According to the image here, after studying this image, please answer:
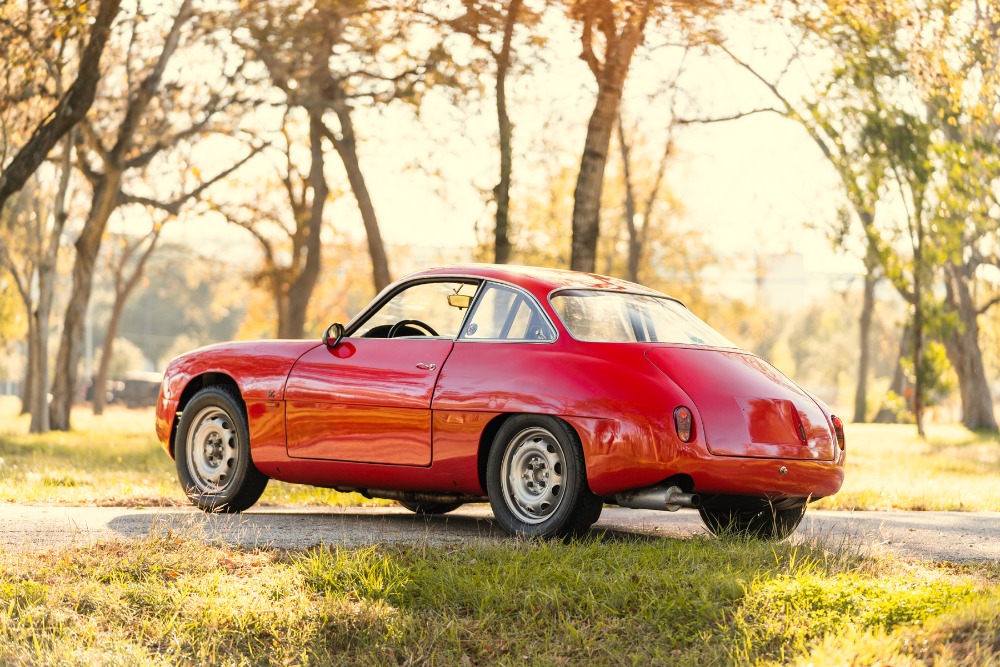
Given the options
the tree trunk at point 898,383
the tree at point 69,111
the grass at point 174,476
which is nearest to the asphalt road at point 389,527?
the grass at point 174,476

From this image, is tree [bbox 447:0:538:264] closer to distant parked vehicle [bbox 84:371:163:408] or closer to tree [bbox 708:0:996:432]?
tree [bbox 708:0:996:432]

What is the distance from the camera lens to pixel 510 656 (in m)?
5.61

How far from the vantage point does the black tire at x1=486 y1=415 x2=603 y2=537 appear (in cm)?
708

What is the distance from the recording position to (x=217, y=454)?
9.12 m

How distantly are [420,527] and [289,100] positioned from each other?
54.2 ft

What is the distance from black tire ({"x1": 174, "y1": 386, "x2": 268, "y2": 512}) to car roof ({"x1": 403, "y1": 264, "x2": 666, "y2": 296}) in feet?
5.35

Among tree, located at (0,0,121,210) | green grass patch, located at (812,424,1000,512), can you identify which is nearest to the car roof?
green grass patch, located at (812,424,1000,512)

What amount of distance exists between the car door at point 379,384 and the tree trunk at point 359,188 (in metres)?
13.4

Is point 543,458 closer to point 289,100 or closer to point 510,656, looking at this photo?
point 510,656

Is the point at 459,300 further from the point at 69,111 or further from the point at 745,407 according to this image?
the point at 69,111

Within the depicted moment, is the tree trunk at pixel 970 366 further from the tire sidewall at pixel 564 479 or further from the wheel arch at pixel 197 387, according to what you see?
the tire sidewall at pixel 564 479

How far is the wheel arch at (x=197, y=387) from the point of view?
9.09m

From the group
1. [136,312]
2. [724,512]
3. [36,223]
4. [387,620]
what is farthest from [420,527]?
[136,312]

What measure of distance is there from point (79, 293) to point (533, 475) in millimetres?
19931
